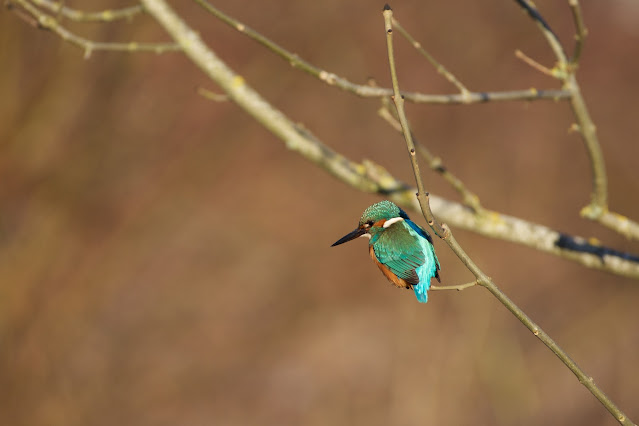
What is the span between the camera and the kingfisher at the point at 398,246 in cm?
114

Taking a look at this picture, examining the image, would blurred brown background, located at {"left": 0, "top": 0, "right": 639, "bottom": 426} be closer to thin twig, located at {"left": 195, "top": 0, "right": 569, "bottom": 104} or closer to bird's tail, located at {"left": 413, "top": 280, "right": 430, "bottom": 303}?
thin twig, located at {"left": 195, "top": 0, "right": 569, "bottom": 104}

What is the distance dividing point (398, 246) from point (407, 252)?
0.06 feet

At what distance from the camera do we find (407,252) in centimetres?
116

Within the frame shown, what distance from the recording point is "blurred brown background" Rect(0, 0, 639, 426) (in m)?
4.26

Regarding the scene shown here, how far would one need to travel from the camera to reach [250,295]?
5812 mm

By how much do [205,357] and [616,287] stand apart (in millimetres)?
3453

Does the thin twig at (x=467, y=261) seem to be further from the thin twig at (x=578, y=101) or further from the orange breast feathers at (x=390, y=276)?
the thin twig at (x=578, y=101)

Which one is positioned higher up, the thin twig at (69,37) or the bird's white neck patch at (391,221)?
the thin twig at (69,37)

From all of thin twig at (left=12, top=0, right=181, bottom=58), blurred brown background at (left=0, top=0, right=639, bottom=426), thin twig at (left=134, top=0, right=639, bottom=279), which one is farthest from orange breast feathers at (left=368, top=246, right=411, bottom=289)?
blurred brown background at (left=0, top=0, right=639, bottom=426)

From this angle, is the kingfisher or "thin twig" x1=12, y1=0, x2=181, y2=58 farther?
"thin twig" x1=12, y1=0, x2=181, y2=58

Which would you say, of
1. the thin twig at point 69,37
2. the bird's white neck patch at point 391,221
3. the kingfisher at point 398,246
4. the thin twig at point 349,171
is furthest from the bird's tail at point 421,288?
the thin twig at point 69,37

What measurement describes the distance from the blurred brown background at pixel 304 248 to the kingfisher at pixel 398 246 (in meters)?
3.00

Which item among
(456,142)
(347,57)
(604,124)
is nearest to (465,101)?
(347,57)

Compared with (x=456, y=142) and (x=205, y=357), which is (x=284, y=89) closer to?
(x=456, y=142)
